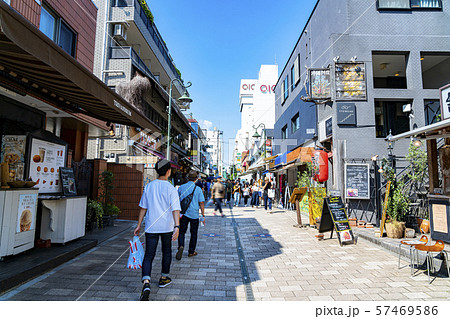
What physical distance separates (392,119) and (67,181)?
41.7ft

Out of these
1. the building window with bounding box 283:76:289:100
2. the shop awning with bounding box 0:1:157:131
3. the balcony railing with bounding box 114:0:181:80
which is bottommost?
the shop awning with bounding box 0:1:157:131

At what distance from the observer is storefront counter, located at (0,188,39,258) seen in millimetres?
4488

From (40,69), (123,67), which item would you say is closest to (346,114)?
(40,69)

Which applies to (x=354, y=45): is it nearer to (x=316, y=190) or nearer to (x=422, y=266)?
(x=316, y=190)

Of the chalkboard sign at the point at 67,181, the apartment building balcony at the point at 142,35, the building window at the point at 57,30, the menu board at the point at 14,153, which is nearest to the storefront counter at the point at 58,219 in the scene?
the menu board at the point at 14,153

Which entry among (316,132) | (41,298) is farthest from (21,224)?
(316,132)

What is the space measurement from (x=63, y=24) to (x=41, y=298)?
8.46 m

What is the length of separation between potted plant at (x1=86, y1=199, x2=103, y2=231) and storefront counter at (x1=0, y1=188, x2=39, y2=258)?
8.93 ft

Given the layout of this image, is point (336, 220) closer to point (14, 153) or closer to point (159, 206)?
point (159, 206)

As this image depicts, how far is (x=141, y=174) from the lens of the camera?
10578mm

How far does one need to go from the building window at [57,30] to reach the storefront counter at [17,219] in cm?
536

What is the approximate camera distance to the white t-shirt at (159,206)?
12.8ft

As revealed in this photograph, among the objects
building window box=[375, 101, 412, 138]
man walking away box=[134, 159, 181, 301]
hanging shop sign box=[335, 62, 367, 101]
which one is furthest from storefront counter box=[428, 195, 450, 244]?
man walking away box=[134, 159, 181, 301]

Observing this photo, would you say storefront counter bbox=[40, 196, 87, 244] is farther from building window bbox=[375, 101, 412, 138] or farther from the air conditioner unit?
the air conditioner unit
